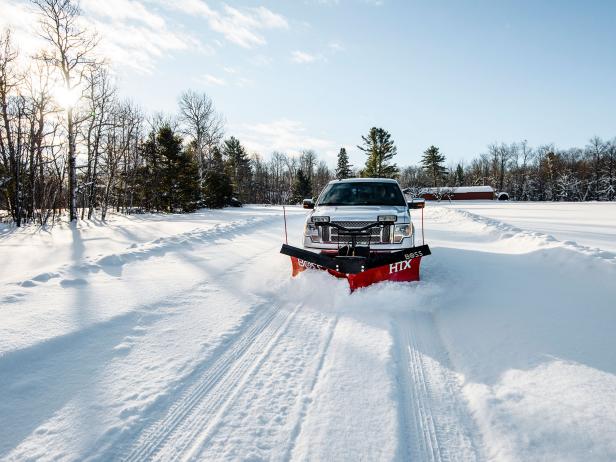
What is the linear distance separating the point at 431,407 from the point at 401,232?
3.08 m

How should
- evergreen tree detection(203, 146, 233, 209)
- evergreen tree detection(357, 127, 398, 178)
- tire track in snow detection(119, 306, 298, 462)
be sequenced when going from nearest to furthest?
tire track in snow detection(119, 306, 298, 462)
evergreen tree detection(203, 146, 233, 209)
evergreen tree detection(357, 127, 398, 178)

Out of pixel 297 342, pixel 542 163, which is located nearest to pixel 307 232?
pixel 297 342

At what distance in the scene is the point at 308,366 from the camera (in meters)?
3.04

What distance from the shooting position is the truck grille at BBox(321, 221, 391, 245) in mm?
5234

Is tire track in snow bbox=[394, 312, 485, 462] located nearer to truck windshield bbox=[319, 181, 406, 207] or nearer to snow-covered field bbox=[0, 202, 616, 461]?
snow-covered field bbox=[0, 202, 616, 461]

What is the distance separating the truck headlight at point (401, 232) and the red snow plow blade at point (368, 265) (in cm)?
33

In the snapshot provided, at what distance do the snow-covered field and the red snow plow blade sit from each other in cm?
19

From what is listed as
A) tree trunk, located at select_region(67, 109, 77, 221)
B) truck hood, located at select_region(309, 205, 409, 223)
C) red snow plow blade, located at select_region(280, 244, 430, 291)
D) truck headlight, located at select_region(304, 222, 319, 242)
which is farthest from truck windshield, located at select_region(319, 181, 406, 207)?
tree trunk, located at select_region(67, 109, 77, 221)

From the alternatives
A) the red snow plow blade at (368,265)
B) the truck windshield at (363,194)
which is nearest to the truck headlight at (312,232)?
the red snow plow blade at (368,265)

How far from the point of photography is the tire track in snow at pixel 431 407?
211cm

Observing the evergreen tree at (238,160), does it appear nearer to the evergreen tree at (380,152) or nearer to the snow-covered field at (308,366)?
the evergreen tree at (380,152)

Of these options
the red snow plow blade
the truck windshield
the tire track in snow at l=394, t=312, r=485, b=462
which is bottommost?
the tire track in snow at l=394, t=312, r=485, b=462

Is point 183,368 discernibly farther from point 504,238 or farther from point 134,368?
point 504,238

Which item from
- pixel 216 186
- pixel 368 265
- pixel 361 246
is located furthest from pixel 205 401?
pixel 216 186
